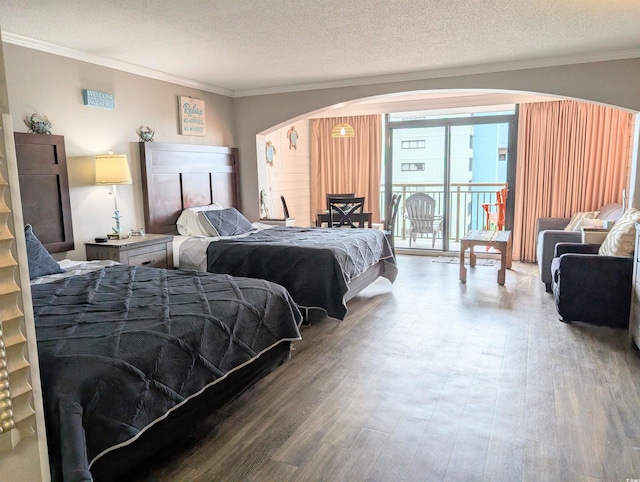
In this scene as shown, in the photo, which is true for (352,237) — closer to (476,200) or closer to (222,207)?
(222,207)

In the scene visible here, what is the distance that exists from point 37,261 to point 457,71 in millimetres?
4434

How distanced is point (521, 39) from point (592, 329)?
254cm

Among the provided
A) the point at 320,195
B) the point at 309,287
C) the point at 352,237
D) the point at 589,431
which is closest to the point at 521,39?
the point at 352,237

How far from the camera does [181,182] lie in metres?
5.20

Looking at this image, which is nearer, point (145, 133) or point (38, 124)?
point (38, 124)

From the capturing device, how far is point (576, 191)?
6160 millimetres

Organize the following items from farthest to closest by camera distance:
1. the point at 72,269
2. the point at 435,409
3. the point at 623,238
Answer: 1. the point at 623,238
2. the point at 72,269
3. the point at 435,409

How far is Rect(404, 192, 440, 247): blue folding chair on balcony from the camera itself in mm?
7332

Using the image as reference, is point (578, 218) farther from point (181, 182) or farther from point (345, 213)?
point (181, 182)

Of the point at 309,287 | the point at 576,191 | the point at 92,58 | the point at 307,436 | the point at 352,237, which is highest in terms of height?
the point at 92,58

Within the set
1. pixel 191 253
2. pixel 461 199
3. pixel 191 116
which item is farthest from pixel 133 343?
pixel 461 199

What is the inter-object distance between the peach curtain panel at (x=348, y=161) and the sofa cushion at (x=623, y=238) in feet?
12.9

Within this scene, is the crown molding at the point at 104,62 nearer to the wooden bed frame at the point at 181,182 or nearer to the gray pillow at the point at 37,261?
the wooden bed frame at the point at 181,182

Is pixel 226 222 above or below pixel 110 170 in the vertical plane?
below
